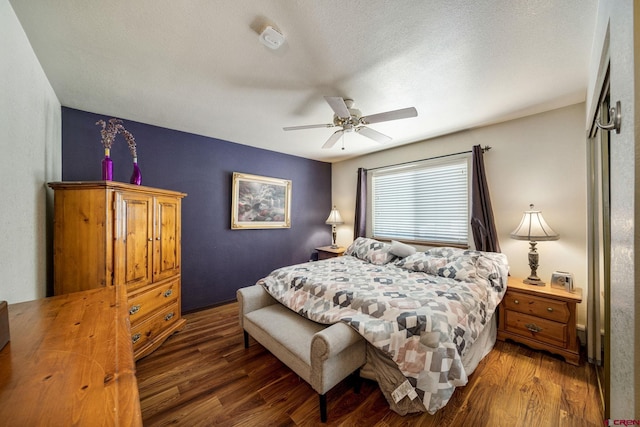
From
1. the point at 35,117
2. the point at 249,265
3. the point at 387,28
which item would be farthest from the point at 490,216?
the point at 35,117

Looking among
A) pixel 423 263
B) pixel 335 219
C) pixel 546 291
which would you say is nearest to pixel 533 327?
pixel 546 291

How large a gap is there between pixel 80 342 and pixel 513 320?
3223mm

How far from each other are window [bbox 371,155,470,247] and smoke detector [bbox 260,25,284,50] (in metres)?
2.71

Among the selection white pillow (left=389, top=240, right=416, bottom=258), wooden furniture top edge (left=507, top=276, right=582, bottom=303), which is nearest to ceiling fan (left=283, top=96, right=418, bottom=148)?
white pillow (left=389, top=240, right=416, bottom=258)

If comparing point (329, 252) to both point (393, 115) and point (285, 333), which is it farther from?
point (393, 115)

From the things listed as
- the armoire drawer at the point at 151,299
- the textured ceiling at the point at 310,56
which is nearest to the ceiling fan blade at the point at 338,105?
the textured ceiling at the point at 310,56

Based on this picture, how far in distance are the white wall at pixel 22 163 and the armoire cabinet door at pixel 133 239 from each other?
0.48 metres

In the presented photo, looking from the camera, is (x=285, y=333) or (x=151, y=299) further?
(x=151, y=299)

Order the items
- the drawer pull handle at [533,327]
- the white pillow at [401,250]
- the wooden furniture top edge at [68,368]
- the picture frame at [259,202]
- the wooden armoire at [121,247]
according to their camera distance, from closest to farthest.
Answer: the wooden furniture top edge at [68,368], the wooden armoire at [121,247], the drawer pull handle at [533,327], the white pillow at [401,250], the picture frame at [259,202]

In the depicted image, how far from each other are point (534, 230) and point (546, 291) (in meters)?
0.58

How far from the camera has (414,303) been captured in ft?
5.79

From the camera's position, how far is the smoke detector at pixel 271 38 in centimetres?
140

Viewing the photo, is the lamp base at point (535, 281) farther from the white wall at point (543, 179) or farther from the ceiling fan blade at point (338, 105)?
the ceiling fan blade at point (338, 105)

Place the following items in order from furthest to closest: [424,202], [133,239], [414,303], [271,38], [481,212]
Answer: [424,202] < [481,212] < [133,239] < [414,303] < [271,38]
